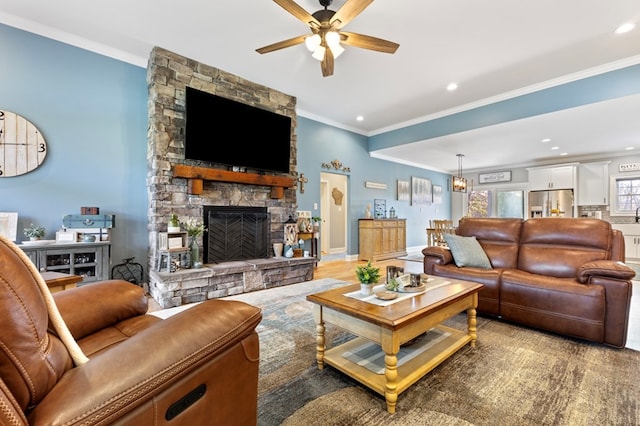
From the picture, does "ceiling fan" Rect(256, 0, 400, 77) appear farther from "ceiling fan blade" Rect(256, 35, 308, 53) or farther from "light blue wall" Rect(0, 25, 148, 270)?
"light blue wall" Rect(0, 25, 148, 270)

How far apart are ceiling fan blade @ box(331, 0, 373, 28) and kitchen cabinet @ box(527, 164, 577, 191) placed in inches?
306

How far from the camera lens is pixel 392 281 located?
2.02 meters

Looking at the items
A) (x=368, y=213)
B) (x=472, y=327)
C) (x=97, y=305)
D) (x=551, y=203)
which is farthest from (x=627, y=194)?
(x=97, y=305)

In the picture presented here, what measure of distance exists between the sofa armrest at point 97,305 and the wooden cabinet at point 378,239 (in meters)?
5.19

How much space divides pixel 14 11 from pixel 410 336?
4.57 metres

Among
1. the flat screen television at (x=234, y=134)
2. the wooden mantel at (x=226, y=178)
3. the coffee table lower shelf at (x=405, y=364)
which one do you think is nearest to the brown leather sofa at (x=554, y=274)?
the coffee table lower shelf at (x=405, y=364)

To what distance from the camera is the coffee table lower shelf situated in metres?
1.59

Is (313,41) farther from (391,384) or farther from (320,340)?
(391,384)

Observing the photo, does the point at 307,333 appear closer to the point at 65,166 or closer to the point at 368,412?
the point at 368,412

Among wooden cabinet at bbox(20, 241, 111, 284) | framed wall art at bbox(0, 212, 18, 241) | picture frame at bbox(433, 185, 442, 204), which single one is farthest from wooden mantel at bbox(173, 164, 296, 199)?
picture frame at bbox(433, 185, 442, 204)

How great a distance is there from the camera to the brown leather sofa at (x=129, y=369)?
601mm

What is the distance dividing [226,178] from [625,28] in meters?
4.72

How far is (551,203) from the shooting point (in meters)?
7.59

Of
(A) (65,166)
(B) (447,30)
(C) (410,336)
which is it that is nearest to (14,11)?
(A) (65,166)
